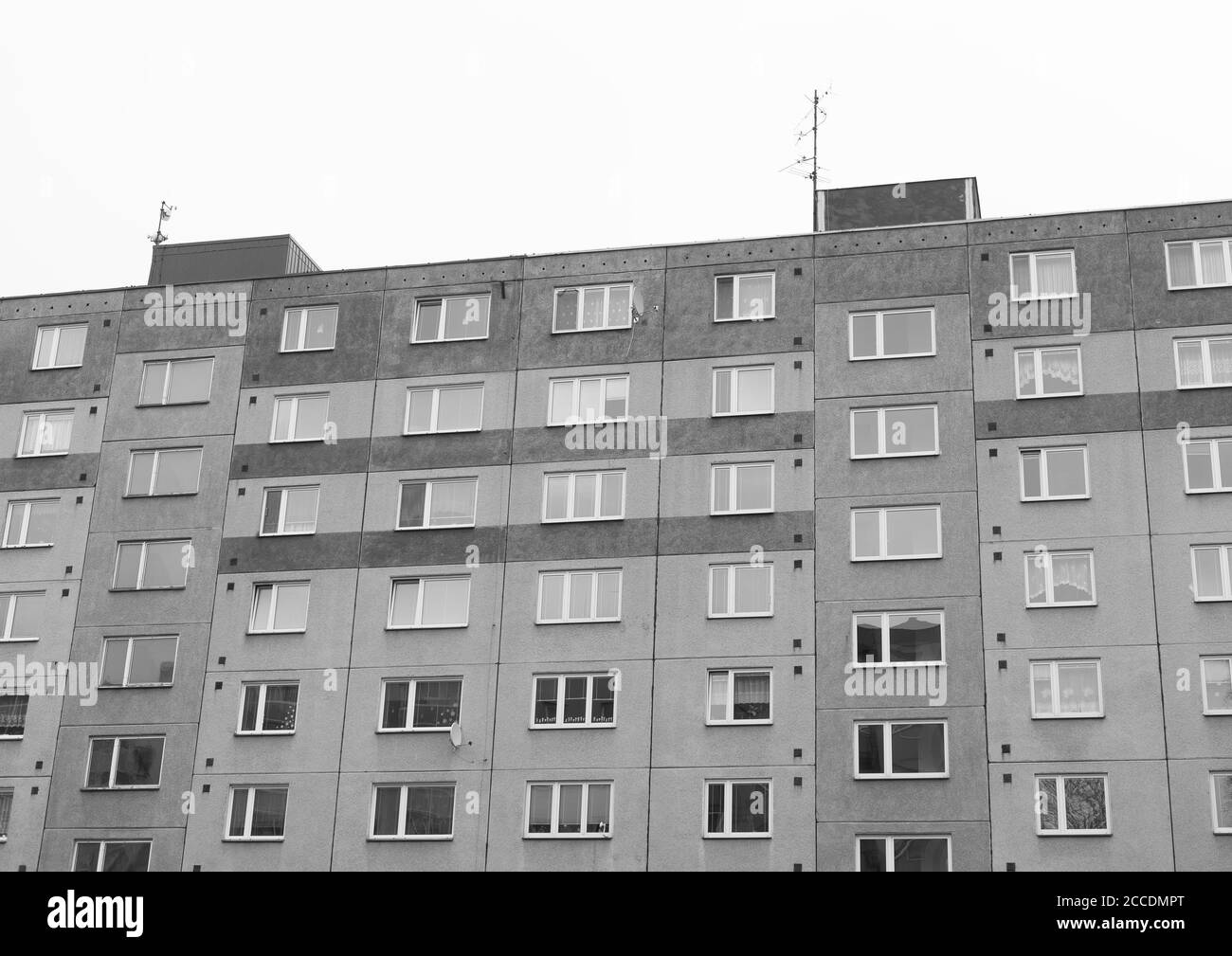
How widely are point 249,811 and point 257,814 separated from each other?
0.82ft

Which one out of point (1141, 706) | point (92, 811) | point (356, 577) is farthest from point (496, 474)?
point (1141, 706)

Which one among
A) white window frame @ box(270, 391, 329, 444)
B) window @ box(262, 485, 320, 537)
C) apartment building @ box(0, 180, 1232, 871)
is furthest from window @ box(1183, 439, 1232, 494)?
white window frame @ box(270, 391, 329, 444)

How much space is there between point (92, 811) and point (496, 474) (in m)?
15.4

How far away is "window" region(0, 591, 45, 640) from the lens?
1975 inches

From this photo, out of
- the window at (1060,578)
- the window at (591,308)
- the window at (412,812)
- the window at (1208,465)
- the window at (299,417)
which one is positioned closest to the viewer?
the window at (1060,578)

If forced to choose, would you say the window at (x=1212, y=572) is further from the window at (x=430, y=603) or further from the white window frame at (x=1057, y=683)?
the window at (x=430, y=603)

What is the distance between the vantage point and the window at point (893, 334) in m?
47.6

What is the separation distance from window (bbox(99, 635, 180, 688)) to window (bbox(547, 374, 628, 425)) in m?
13.5

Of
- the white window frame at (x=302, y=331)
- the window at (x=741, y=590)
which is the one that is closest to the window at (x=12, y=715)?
the white window frame at (x=302, y=331)

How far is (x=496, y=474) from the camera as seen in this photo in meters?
48.9

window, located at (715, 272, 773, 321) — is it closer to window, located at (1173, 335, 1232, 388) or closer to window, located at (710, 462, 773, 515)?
window, located at (710, 462, 773, 515)

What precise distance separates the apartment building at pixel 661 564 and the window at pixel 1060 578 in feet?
0.50
